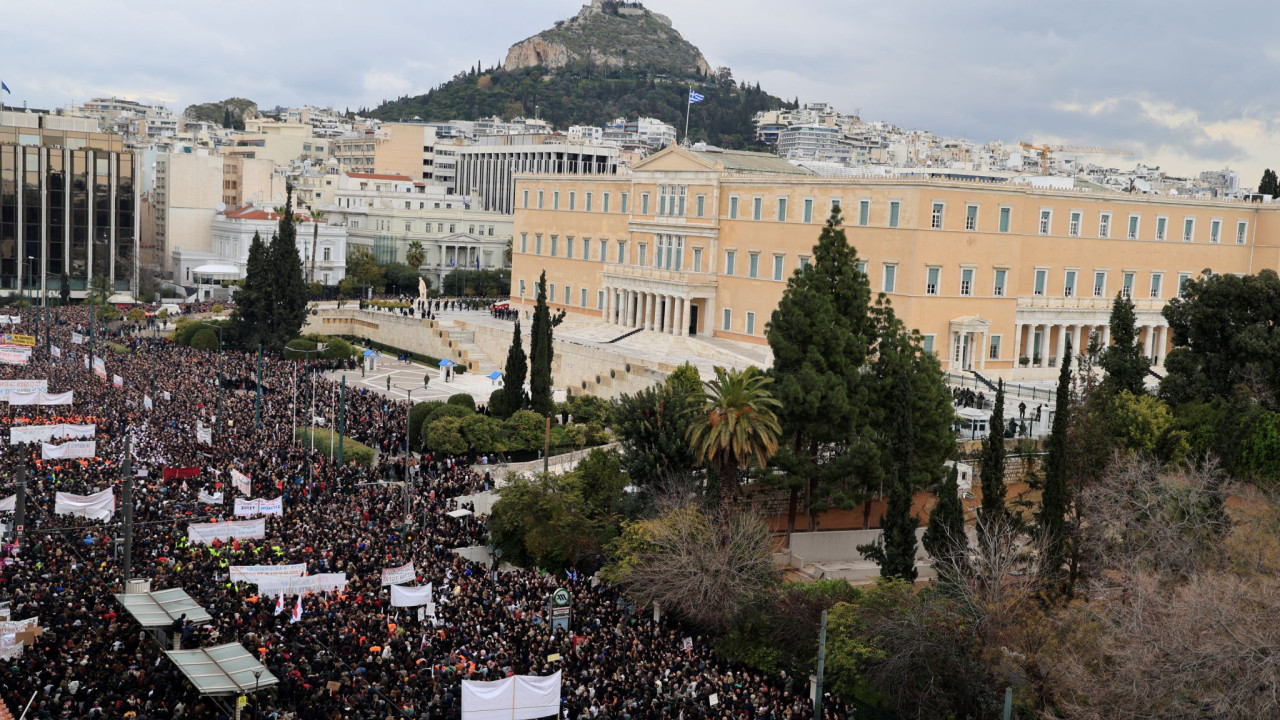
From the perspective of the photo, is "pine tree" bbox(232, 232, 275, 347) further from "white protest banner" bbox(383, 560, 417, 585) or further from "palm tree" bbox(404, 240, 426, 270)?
"white protest banner" bbox(383, 560, 417, 585)

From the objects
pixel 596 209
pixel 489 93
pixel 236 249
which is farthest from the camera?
pixel 489 93

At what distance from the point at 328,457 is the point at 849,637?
68.3 feet

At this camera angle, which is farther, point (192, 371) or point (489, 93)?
point (489, 93)

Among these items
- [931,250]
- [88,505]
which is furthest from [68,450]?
[931,250]

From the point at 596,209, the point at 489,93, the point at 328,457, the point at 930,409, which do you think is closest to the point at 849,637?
the point at 930,409

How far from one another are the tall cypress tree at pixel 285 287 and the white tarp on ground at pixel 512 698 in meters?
43.9

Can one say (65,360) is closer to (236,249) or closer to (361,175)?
(236,249)

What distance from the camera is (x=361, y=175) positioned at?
110625mm

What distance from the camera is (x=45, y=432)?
36.4 m

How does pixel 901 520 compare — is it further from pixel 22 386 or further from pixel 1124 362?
pixel 22 386

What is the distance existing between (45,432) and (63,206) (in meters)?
59.8

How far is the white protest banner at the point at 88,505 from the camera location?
2922 centimetres

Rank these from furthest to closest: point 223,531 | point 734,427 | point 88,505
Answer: point 734,427 < point 88,505 < point 223,531

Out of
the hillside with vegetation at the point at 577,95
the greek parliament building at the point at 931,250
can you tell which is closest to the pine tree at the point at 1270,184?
the greek parliament building at the point at 931,250
